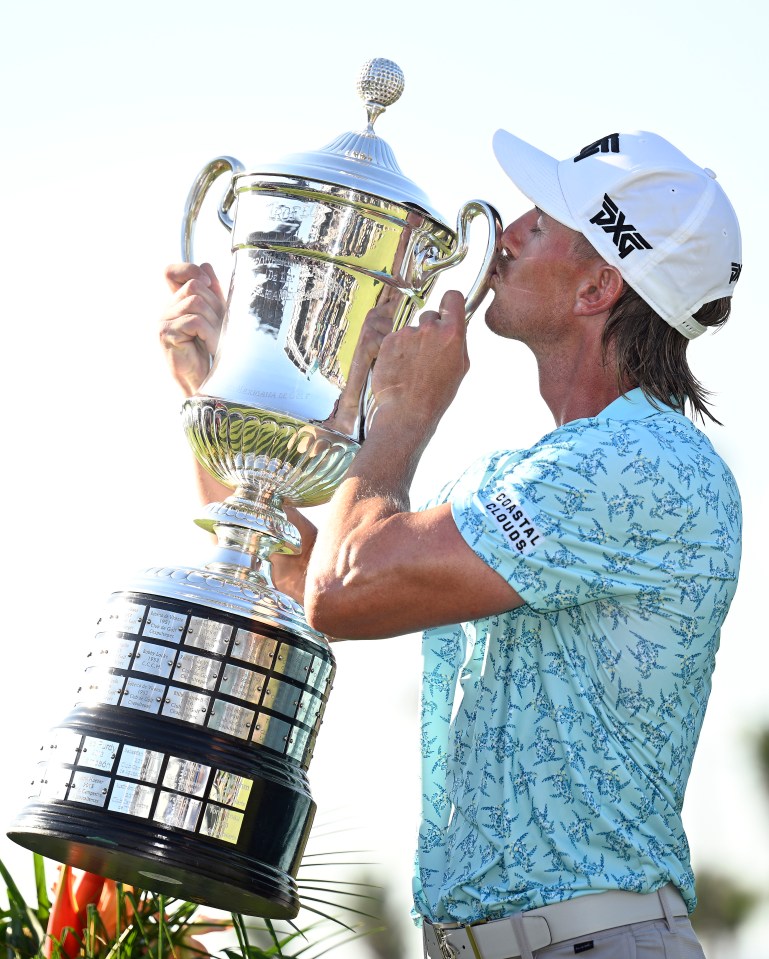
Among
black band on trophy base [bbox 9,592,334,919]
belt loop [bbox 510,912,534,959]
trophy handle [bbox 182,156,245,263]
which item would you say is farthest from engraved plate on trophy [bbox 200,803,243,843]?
trophy handle [bbox 182,156,245,263]

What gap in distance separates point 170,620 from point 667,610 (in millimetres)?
936

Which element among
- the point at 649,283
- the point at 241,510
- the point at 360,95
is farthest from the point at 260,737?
the point at 360,95

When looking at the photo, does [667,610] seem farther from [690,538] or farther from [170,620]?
[170,620]

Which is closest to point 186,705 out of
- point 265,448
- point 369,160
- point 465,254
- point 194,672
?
point 194,672

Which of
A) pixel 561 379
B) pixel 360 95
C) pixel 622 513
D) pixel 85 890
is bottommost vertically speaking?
pixel 85 890

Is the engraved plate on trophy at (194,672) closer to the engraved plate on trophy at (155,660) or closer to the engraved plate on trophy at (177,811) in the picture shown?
the engraved plate on trophy at (155,660)

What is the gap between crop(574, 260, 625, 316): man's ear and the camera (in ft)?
10.2

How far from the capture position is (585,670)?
109 inches

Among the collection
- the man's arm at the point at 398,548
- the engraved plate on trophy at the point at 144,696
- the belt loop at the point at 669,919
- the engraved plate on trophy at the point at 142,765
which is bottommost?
the belt loop at the point at 669,919

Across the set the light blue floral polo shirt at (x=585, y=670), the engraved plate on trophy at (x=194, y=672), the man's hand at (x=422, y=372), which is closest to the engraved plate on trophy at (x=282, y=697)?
the engraved plate on trophy at (x=194, y=672)

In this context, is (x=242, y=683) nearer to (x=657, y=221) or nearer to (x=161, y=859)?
(x=161, y=859)

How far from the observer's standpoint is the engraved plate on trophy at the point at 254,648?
9.67ft

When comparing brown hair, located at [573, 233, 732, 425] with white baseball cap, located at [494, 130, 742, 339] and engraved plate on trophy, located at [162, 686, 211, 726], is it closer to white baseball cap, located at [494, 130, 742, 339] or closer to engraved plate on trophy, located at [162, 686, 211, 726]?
white baseball cap, located at [494, 130, 742, 339]

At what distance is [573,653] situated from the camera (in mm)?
2773
